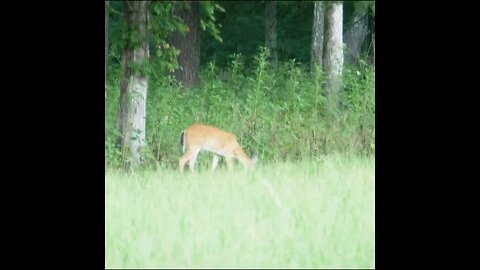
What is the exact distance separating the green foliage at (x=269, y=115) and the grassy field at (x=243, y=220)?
2072 mm

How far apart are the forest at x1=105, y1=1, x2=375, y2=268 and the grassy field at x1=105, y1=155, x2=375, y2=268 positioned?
0.04 ft

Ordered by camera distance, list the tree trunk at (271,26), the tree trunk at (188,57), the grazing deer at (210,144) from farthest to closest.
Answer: the tree trunk at (271,26), the tree trunk at (188,57), the grazing deer at (210,144)

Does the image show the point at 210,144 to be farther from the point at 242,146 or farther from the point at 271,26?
the point at 271,26

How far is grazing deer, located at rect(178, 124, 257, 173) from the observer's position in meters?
12.8

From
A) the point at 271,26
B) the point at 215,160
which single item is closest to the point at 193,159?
the point at 215,160

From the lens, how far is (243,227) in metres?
8.51

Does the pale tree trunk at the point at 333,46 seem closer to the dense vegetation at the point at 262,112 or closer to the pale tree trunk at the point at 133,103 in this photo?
the dense vegetation at the point at 262,112

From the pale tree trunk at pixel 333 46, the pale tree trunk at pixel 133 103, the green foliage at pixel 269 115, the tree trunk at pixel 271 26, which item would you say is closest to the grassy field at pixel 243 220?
the pale tree trunk at pixel 133 103

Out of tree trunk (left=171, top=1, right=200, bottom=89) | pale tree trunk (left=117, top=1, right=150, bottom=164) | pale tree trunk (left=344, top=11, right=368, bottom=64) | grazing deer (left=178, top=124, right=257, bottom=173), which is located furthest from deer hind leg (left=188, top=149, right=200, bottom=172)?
pale tree trunk (left=344, top=11, right=368, bottom=64)

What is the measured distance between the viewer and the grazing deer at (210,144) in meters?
12.8

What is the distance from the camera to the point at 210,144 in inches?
512

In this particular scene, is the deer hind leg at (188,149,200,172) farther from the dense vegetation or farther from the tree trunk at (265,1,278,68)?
the tree trunk at (265,1,278,68)

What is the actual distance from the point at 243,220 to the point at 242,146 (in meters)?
5.12
